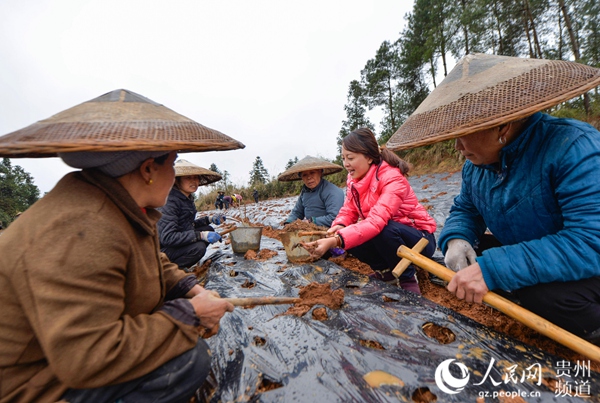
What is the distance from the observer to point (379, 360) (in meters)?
1.19

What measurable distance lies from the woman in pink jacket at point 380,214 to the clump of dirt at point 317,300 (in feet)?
1.09

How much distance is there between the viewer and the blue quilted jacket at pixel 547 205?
3.55 ft

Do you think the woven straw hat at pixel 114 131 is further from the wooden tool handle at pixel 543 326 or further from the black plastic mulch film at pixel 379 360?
the wooden tool handle at pixel 543 326

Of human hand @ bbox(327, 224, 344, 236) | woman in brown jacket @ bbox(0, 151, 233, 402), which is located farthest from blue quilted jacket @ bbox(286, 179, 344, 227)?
woman in brown jacket @ bbox(0, 151, 233, 402)

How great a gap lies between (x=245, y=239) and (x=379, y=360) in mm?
2300

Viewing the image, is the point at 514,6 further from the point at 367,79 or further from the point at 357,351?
the point at 357,351

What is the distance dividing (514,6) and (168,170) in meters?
16.8

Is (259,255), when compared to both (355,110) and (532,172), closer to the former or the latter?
(532,172)

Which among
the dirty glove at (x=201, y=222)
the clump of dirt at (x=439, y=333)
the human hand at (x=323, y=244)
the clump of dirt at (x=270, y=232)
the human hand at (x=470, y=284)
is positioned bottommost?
the clump of dirt at (x=270, y=232)

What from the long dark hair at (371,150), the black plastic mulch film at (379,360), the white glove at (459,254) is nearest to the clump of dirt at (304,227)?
the long dark hair at (371,150)

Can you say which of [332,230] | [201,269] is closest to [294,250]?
[332,230]

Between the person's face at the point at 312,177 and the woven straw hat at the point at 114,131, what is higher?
the woven straw hat at the point at 114,131

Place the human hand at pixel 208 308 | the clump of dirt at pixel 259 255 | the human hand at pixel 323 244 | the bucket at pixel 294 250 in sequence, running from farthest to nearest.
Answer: the clump of dirt at pixel 259 255, the bucket at pixel 294 250, the human hand at pixel 323 244, the human hand at pixel 208 308

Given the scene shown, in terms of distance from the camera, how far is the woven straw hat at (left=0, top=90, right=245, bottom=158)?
2.38ft
